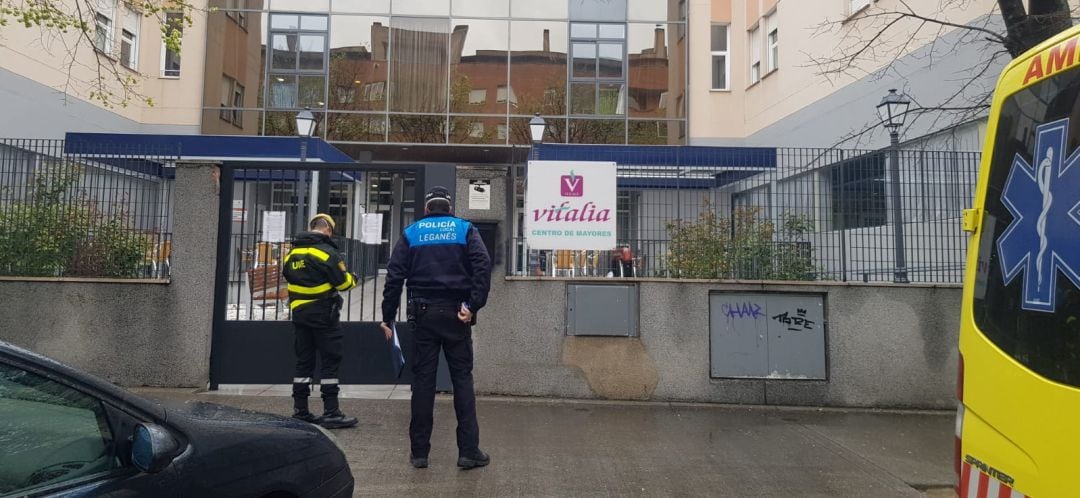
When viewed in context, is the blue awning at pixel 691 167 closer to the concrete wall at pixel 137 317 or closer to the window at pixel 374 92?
the concrete wall at pixel 137 317

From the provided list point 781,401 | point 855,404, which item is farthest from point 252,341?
point 855,404

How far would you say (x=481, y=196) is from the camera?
23.8ft

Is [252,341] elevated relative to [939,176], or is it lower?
lower

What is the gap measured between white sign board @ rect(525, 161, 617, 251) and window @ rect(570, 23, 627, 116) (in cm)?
1294

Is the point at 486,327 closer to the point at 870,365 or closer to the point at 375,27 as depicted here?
the point at 870,365

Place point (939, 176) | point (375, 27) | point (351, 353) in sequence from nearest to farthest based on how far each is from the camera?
point (351, 353) < point (939, 176) < point (375, 27)

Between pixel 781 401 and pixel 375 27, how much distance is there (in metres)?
16.6

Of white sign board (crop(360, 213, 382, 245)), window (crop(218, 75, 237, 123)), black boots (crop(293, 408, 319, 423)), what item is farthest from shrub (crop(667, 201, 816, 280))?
window (crop(218, 75, 237, 123))

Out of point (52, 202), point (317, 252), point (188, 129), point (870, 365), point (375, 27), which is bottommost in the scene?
point (870, 365)

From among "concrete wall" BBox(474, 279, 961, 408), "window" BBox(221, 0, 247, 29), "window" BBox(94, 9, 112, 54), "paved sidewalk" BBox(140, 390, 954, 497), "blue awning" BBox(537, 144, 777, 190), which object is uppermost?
"window" BBox(221, 0, 247, 29)

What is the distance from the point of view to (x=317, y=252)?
577cm

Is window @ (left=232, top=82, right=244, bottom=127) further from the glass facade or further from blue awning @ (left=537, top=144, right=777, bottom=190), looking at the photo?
blue awning @ (left=537, top=144, right=777, bottom=190)

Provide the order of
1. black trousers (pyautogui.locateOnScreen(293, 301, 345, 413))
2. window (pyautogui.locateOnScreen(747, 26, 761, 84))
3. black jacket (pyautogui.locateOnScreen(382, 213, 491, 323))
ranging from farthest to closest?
window (pyautogui.locateOnScreen(747, 26, 761, 84))
black trousers (pyautogui.locateOnScreen(293, 301, 345, 413))
black jacket (pyautogui.locateOnScreen(382, 213, 491, 323))

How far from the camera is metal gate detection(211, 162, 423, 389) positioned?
23.3 feet
